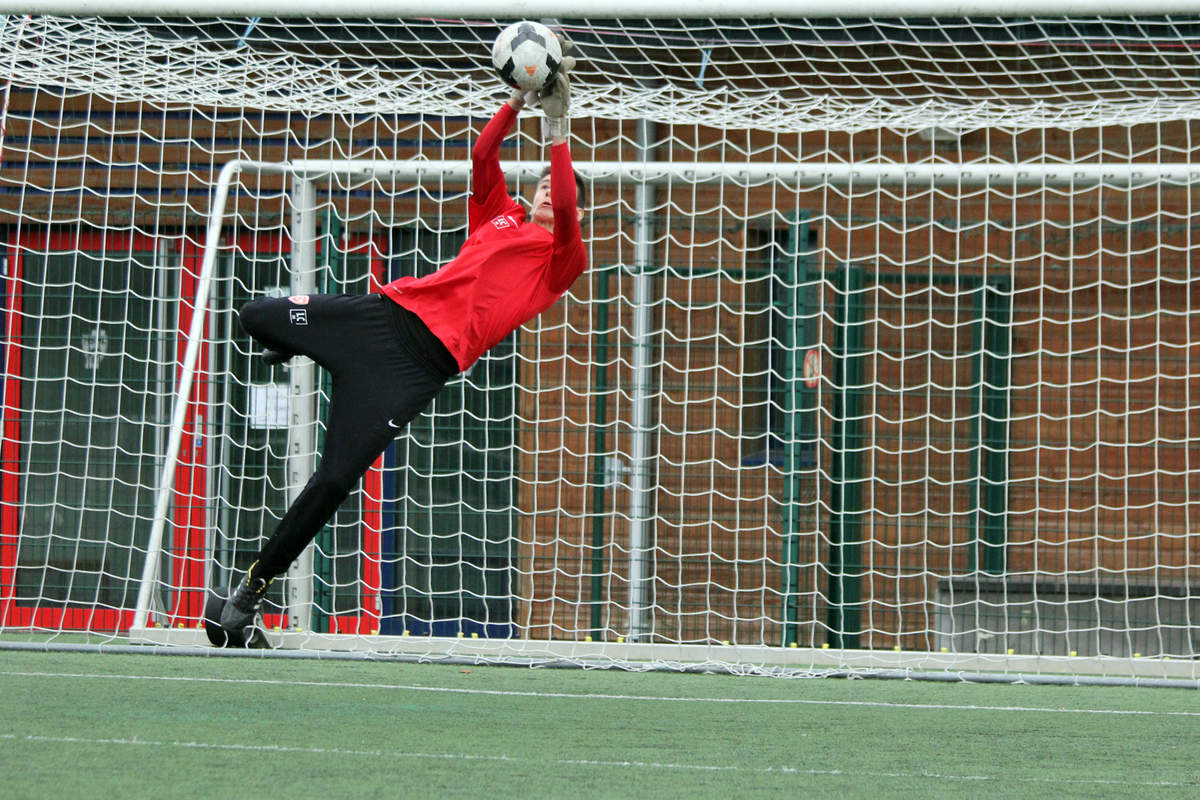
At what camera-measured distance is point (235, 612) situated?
4.70 meters

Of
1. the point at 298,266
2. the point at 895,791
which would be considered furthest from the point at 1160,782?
the point at 298,266

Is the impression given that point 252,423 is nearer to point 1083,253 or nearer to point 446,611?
point 446,611

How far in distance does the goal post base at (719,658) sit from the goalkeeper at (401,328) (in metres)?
2.29

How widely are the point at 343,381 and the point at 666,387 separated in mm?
3562

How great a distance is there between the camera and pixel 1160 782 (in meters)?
4.12

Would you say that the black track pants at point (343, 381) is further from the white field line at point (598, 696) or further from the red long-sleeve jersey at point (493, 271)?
the white field line at point (598, 696)

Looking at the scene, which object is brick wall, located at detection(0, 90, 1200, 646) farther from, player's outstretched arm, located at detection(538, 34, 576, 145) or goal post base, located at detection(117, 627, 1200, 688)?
player's outstretched arm, located at detection(538, 34, 576, 145)

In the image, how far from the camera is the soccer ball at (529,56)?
4.50 m

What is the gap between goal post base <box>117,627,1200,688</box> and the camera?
22.1ft

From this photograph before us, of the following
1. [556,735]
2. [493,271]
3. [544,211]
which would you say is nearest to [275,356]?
[493,271]

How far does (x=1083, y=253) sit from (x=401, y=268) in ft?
14.0

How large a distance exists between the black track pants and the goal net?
2286mm

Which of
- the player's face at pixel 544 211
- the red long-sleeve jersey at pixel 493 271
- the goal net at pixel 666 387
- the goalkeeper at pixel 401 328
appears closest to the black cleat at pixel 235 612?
the goalkeeper at pixel 401 328

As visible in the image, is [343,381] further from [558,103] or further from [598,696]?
[598,696]
